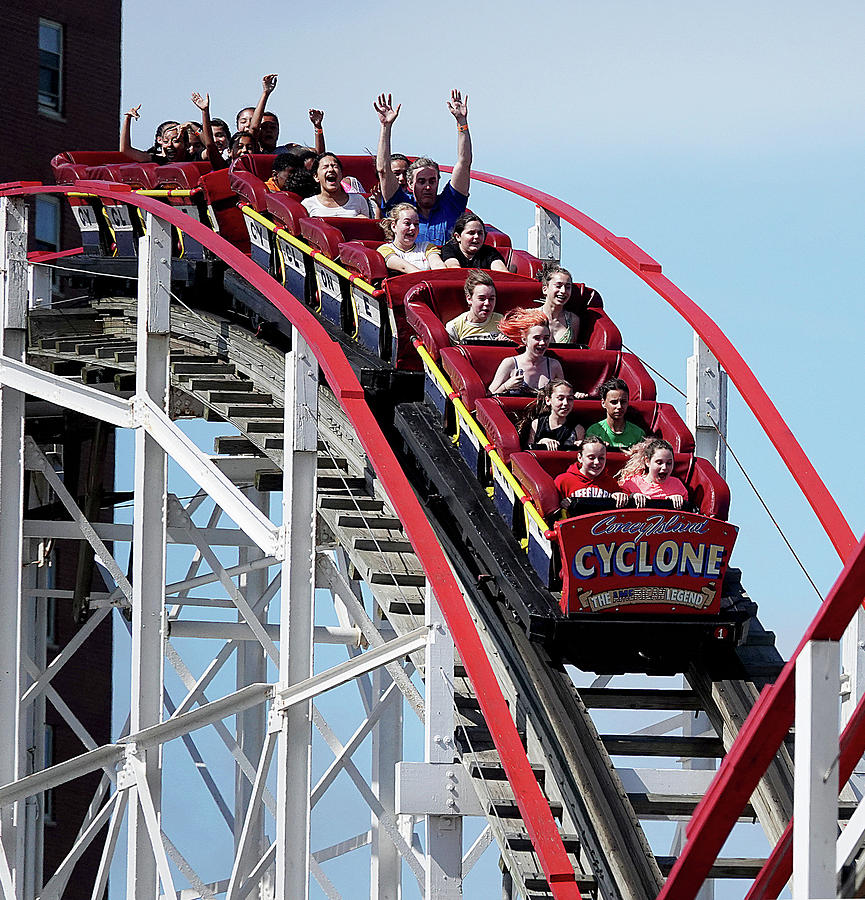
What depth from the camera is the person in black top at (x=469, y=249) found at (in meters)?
11.1

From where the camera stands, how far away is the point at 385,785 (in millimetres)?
12992

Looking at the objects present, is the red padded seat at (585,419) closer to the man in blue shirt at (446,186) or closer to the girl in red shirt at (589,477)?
the girl in red shirt at (589,477)

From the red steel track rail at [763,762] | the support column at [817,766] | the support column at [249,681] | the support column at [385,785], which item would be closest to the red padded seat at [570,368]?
the support column at [385,785]

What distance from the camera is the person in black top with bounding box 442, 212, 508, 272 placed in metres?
11.1

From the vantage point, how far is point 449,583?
25.1 ft

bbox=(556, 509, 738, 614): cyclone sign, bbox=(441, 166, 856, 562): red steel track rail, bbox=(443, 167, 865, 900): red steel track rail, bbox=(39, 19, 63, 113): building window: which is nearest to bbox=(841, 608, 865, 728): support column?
bbox=(441, 166, 856, 562): red steel track rail

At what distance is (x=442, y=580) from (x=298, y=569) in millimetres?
1669

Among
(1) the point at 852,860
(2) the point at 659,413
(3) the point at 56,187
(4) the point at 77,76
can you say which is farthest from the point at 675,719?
(4) the point at 77,76

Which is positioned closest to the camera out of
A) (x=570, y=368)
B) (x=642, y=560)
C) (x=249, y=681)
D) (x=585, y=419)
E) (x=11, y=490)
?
(x=642, y=560)

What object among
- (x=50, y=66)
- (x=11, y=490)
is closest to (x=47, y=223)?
(x=50, y=66)

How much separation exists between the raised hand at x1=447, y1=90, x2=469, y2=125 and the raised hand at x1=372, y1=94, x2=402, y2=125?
371mm

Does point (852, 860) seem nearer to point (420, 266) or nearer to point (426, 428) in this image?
point (426, 428)

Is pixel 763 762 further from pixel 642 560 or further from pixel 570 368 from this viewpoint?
pixel 570 368

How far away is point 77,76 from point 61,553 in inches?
215
